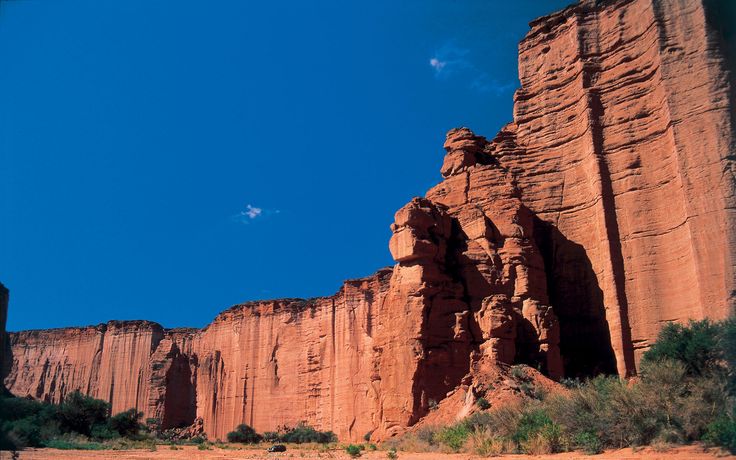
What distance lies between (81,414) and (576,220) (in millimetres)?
26849

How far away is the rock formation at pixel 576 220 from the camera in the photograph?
2277 centimetres

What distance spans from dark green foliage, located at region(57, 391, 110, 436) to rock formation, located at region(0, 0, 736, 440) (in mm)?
17186

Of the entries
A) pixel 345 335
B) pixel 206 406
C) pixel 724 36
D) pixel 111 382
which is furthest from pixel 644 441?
pixel 111 382

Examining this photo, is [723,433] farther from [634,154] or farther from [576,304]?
[634,154]

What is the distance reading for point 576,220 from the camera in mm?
27609

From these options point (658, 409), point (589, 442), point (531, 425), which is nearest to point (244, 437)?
point (531, 425)

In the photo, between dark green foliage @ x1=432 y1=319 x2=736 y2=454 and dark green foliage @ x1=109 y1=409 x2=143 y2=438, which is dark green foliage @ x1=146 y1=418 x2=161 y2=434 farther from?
dark green foliage @ x1=432 y1=319 x2=736 y2=454

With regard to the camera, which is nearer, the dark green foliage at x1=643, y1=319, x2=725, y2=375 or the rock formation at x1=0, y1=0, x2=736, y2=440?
the dark green foliage at x1=643, y1=319, x2=725, y2=375

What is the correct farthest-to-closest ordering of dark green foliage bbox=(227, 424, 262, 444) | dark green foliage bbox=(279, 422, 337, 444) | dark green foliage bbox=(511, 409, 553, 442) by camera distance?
dark green foliage bbox=(227, 424, 262, 444), dark green foliage bbox=(279, 422, 337, 444), dark green foliage bbox=(511, 409, 553, 442)

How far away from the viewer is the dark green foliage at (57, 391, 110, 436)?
35.6 meters

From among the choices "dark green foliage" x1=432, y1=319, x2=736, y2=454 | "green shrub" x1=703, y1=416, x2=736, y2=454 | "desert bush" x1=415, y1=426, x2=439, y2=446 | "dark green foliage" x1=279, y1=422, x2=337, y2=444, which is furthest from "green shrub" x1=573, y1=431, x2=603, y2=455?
"dark green foliage" x1=279, y1=422, x2=337, y2=444

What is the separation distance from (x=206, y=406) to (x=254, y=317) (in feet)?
28.5

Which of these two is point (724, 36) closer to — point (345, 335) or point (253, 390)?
point (345, 335)

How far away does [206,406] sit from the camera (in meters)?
55.7
